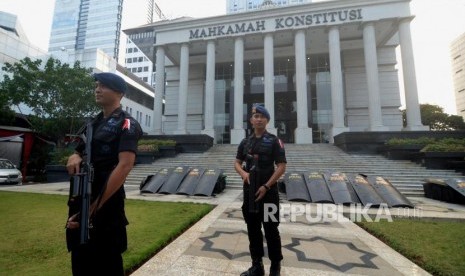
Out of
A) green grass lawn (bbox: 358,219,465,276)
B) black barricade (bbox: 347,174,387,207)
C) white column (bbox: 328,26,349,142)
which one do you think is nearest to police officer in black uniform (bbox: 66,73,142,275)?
green grass lawn (bbox: 358,219,465,276)

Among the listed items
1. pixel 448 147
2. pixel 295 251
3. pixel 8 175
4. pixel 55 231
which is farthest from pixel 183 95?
pixel 295 251

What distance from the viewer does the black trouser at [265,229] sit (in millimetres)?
2895

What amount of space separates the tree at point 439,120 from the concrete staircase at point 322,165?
33298 mm

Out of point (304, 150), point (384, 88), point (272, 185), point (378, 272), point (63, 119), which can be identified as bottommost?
point (378, 272)

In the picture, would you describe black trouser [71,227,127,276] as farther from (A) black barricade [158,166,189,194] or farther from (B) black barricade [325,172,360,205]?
(A) black barricade [158,166,189,194]

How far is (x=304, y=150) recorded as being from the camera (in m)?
18.9

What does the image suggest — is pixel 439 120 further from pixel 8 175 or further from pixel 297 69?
pixel 8 175

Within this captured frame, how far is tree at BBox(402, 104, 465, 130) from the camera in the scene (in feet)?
135

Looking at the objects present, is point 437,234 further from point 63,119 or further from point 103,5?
point 103,5

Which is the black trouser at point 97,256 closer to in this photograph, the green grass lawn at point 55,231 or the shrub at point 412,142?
the green grass lawn at point 55,231

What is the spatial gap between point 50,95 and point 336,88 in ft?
77.2

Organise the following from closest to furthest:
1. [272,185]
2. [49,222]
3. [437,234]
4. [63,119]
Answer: [272,185] < [437,234] < [49,222] < [63,119]

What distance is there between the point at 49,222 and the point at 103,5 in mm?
117973

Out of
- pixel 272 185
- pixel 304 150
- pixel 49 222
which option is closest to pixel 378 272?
pixel 272 185
